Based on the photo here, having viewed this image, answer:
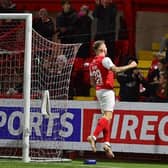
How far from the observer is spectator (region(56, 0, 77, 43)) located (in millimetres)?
18359

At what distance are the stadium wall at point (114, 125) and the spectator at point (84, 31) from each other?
2752 mm

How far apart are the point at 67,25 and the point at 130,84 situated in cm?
240

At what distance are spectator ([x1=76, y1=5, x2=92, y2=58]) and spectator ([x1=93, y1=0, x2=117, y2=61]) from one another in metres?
0.19

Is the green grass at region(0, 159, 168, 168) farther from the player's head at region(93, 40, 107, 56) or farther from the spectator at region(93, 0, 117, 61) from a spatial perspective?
the spectator at region(93, 0, 117, 61)

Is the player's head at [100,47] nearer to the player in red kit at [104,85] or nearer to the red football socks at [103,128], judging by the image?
the player in red kit at [104,85]

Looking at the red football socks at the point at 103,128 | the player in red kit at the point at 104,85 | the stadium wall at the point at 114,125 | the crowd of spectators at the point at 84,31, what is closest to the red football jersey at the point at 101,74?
the player in red kit at the point at 104,85

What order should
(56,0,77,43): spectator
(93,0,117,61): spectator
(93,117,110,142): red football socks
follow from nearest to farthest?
(93,117,110,142): red football socks, (93,0,117,61): spectator, (56,0,77,43): spectator

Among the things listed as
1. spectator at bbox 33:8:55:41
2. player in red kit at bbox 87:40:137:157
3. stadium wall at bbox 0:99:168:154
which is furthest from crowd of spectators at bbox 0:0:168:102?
player in red kit at bbox 87:40:137:157

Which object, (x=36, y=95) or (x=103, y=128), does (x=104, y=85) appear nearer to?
(x=103, y=128)

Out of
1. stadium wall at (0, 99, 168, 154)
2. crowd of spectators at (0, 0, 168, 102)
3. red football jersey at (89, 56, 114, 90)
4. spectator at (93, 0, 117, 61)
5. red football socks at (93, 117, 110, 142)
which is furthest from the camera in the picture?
spectator at (93, 0, 117, 61)

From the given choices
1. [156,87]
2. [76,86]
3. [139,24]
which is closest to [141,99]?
[156,87]

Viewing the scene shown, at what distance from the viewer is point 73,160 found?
15.9 metres

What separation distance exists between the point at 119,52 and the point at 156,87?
7.76 ft

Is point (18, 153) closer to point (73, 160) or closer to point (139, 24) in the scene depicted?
point (73, 160)
